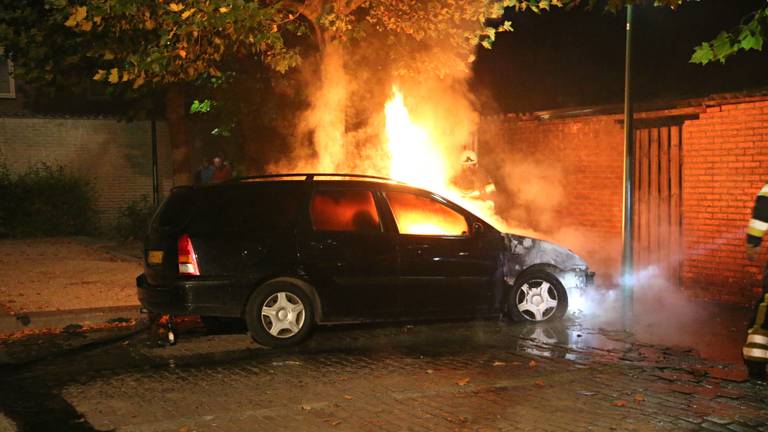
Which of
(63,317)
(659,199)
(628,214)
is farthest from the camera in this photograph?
(659,199)

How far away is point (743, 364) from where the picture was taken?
7355 mm

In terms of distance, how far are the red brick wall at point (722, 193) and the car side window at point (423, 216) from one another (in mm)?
4209

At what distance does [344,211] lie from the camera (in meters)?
8.46

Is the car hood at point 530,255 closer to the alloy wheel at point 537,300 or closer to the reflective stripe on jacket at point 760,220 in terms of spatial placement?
the alloy wheel at point 537,300

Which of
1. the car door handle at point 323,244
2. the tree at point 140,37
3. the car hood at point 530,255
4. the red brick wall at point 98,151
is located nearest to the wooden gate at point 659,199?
the car hood at point 530,255

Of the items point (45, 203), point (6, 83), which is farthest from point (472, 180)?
point (6, 83)

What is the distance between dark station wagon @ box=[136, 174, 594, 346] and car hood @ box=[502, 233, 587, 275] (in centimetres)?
2

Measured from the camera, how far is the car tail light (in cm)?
786

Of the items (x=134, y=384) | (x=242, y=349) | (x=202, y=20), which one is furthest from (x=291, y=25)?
(x=134, y=384)

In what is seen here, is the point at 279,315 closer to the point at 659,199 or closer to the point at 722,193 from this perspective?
the point at 722,193

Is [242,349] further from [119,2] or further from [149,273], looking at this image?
[119,2]

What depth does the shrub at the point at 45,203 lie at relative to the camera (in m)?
19.8

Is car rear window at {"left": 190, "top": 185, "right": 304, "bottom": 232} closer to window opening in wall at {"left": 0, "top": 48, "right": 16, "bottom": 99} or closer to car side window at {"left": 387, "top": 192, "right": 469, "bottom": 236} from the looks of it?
car side window at {"left": 387, "top": 192, "right": 469, "bottom": 236}

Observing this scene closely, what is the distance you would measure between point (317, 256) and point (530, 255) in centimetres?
243
